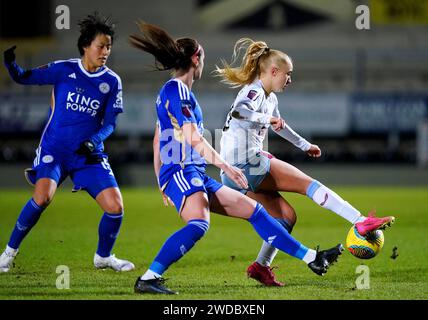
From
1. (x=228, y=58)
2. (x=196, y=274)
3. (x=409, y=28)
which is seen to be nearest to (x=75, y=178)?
(x=196, y=274)

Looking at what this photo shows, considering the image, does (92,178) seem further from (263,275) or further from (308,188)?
(308,188)

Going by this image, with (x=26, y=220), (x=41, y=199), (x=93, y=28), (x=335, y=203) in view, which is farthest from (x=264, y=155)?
(x=26, y=220)

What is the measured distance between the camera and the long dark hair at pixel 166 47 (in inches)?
229

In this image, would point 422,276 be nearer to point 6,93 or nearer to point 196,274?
point 196,274

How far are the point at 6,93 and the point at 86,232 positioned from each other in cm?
932

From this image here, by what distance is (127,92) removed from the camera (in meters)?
19.1

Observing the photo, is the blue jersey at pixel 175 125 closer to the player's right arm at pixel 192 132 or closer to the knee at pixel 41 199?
the player's right arm at pixel 192 132

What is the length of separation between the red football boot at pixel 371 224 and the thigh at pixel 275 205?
53 cm

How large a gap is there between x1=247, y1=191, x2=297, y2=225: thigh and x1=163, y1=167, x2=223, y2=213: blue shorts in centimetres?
82

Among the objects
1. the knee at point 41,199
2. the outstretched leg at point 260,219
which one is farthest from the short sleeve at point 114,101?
the outstretched leg at point 260,219

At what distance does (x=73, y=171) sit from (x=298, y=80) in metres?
16.0


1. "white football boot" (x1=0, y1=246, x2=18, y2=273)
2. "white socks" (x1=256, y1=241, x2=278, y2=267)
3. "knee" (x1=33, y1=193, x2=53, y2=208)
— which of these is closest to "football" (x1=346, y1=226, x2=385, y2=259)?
"white socks" (x1=256, y1=241, x2=278, y2=267)

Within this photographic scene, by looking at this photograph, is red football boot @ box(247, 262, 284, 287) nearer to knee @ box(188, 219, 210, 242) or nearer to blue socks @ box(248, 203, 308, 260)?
blue socks @ box(248, 203, 308, 260)
